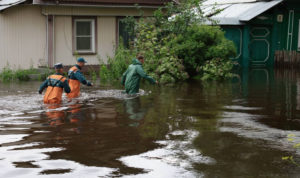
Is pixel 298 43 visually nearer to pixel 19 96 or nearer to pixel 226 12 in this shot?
pixel 226 12

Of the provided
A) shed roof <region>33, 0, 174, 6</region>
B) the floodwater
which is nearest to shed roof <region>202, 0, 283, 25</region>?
shed roof <region>33, 0, 174, 6</region>

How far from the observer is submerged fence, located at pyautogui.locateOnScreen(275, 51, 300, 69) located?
25297 mm

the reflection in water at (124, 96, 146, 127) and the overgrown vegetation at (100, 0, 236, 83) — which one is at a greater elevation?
the overgrown vegetation at (100, 0, 236, 83)

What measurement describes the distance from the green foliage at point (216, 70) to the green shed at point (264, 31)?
6.16 m

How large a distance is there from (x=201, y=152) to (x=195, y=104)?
5.21m

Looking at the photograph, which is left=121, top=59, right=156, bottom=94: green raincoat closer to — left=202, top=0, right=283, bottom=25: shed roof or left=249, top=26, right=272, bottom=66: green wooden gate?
left=202, top=0, right=283, bottom=25: shed roof

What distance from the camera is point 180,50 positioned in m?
19.2

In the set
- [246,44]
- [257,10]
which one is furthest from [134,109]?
[257,10]

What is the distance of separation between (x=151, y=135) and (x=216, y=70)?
423 inches

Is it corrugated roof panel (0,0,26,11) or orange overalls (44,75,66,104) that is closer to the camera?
orange overalls (44,75,66,104)

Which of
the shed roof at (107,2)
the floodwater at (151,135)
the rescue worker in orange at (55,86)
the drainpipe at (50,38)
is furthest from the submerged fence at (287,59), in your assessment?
the rescue worker in orange at (55,86)

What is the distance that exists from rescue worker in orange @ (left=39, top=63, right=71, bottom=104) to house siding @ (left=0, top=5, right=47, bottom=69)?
8.81 metres

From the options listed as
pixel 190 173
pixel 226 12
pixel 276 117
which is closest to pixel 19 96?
pixel 276 117

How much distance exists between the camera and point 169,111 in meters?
11.3
